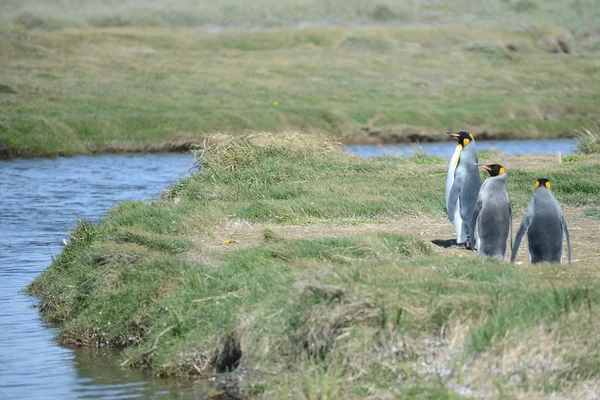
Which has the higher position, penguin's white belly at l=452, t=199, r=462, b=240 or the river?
penguin's white belly at l=452, t=199, r=462, b=240

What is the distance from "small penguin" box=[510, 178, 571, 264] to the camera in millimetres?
11273

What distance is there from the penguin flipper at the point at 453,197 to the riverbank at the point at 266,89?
1601cm

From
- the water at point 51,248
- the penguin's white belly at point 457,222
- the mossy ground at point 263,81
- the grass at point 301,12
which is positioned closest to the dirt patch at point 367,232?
the penguin's white belly at point 457,222

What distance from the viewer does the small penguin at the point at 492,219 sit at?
11844mm

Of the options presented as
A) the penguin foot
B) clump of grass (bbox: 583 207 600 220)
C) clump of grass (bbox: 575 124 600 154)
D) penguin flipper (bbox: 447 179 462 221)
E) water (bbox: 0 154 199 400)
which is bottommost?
water (bbox: 0 154 199 400)

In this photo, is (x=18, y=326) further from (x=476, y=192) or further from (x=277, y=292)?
(x=476, y=192)

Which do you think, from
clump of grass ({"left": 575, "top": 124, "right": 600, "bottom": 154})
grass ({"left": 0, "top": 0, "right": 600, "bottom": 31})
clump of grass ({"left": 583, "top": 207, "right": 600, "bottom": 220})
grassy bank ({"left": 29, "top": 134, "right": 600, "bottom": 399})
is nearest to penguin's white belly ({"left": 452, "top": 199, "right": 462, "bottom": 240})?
grassy bank ({"left": 29, "top": 134, "right": 600, "bottom": 399})

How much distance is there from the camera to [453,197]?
45.2 ft

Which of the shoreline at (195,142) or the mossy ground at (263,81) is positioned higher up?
the mossy ground at (263,81)

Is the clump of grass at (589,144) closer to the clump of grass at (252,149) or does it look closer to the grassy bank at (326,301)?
the clump of grass at (252,149)

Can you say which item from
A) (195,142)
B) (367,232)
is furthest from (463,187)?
(195,142)

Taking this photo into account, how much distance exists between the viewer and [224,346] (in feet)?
30.3

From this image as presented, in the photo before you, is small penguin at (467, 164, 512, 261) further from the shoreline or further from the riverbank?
the riverbank

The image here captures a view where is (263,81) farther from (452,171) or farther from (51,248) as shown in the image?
(452,171)
